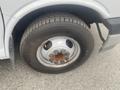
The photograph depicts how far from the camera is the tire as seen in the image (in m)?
1.78

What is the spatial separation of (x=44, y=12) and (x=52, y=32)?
18cm

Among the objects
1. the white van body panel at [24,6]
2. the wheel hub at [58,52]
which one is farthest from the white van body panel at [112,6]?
the wheel hub at [58,52]

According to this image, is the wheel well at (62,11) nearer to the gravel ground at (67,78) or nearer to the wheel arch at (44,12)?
the wheel arch at (44,12)

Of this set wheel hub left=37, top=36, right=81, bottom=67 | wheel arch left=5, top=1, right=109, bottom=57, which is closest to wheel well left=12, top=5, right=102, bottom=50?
wheel arch left=5, top=1, right=109, bottom=57

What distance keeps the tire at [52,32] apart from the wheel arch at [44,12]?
0.18 ft

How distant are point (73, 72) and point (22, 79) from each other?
53 cm

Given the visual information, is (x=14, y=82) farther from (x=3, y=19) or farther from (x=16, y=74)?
(x=3, y=19)

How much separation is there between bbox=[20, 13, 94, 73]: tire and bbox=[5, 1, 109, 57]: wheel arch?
0.06m

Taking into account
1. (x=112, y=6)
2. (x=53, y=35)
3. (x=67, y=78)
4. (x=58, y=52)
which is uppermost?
(x=112, y=6)

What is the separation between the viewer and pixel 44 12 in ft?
5.93

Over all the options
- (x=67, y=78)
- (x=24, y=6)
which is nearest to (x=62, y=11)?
(x=24, y=6)

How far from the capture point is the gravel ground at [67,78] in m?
2.16

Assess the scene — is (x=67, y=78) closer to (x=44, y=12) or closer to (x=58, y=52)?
(x=58, y=52)

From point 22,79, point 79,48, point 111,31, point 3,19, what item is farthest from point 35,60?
point 111,31
